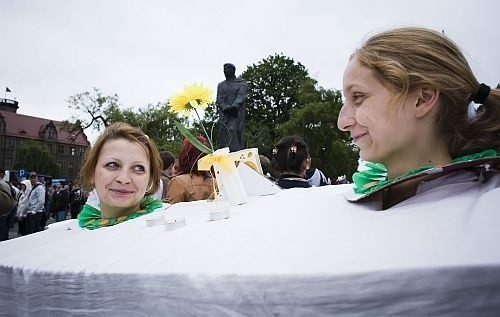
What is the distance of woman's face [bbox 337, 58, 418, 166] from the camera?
3.03 feet

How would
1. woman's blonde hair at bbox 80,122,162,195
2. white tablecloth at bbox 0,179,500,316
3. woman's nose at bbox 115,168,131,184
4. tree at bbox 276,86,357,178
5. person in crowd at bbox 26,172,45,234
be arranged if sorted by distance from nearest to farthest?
1. white tablecloth at bbox 0,179,500,316
2. woman's nose at bbox 115,168,131,184
3. woman's blonde hair at bbox 80,122,162,195
4. person in crowd at bbox 26,172,45,234
5. tree at bbox 276,86,357,178

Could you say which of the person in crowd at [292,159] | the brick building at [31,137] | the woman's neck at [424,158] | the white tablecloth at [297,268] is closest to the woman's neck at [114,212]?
the white tablecloth at [297,268]

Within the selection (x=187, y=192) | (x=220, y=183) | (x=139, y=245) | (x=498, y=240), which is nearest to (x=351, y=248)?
(x=498, y=240)

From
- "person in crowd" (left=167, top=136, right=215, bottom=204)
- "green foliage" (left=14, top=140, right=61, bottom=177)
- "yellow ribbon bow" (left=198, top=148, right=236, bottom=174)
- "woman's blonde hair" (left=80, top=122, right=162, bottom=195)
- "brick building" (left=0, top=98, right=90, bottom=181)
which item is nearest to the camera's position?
"yellow ribbon bow" (left=198, top=148, right=236, bottom=174)

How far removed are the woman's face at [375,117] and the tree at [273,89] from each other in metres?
26.5

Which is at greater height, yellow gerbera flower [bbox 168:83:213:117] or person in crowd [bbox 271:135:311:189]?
yellow gerbera flower [bbox 168:83:213:117]

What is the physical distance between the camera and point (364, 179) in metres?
1.20

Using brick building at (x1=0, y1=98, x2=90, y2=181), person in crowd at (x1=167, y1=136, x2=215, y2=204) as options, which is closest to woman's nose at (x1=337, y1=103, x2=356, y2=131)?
person in crowd at (x1=167, y1=136, x2=215, y2=204)

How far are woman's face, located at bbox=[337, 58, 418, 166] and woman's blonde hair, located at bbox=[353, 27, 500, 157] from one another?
0.08 ft

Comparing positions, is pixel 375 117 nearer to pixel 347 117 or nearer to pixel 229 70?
pixel 347 117

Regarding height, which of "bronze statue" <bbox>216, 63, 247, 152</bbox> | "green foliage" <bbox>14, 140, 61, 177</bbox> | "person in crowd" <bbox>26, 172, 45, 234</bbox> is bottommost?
"person in crowd" <bbox>26, 172, 45, 234</bbox>

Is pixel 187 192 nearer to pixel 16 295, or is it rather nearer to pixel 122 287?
pixel 16 295

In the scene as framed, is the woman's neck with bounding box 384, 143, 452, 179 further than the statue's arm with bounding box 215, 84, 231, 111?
No

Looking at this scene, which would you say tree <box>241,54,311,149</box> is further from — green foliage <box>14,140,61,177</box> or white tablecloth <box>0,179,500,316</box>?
green foliage <box>14,140,61,177</box>
